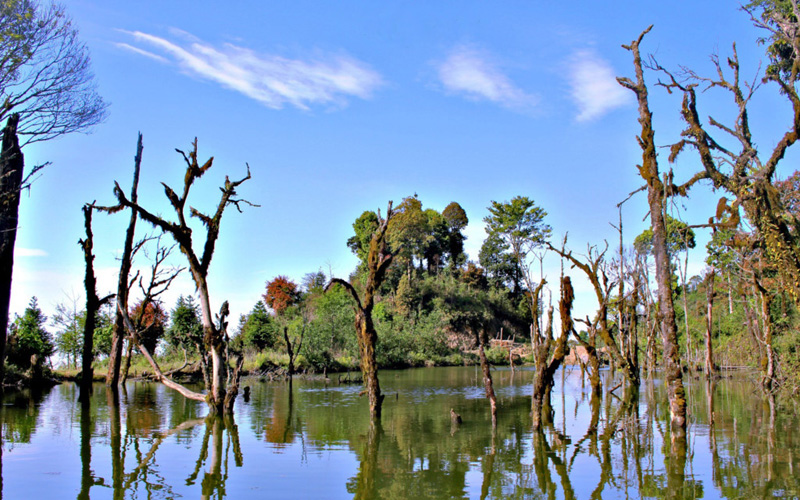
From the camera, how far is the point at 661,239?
14219 millimetres

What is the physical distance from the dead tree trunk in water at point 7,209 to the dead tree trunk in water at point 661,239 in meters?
12.2

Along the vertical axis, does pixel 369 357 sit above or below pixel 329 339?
above

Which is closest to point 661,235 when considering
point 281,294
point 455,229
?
point 281,294

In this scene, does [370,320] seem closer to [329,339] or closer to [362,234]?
[329,339]

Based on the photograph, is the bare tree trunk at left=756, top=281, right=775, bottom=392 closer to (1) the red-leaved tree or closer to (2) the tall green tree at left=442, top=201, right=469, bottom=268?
(1) the red-leaved tree

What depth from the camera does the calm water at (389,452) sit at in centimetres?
973

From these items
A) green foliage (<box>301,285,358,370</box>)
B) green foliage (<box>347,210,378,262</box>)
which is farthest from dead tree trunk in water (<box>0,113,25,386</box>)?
green foliage (<box>347,210,378,262</box>)

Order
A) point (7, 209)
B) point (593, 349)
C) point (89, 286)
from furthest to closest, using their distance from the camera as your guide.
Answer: point (89, 286)
point (593, 349)
point (7, 209)

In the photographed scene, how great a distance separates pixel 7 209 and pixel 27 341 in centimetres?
2050

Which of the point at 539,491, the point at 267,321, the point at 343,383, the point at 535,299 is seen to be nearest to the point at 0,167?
the point at 539,491

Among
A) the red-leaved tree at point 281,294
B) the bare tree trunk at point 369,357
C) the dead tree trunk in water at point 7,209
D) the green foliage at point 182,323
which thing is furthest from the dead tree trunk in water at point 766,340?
the red-leaved tree at point 281,294

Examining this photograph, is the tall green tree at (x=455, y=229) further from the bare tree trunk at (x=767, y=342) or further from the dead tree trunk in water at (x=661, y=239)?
the dead tree trunk in water at (x=661, y=239)

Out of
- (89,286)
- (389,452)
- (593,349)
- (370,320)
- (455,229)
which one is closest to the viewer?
(389,452)

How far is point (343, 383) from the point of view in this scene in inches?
1198
